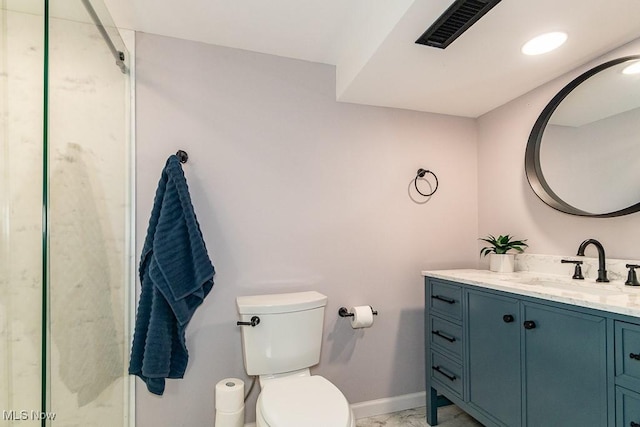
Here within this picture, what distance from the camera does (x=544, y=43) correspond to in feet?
4.90

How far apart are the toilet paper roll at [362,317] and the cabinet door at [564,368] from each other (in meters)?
0.78

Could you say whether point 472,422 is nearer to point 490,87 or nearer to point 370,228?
point 370,228

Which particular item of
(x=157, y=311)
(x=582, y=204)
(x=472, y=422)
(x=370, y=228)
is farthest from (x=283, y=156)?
(x=472, y=422)

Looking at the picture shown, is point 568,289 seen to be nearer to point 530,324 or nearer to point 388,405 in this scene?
point 530,324

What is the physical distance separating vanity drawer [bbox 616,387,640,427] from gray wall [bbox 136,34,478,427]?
1.18m

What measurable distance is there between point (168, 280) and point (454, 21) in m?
1.60

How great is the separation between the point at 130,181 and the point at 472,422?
2.37 m

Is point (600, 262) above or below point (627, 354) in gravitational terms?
above

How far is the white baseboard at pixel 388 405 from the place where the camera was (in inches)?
80.0

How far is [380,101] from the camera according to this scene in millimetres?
2090

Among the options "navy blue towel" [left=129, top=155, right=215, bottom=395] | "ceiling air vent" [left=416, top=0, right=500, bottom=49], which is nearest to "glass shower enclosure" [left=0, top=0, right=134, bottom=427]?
"navy blue towel" [left=129, top=155, right=215, bottom=395]

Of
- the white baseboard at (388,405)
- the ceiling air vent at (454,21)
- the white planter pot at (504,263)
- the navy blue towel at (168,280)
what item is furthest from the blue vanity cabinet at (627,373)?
the navy blue towel at (168,280)
